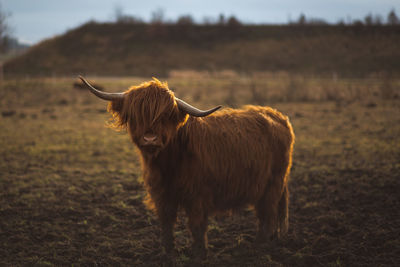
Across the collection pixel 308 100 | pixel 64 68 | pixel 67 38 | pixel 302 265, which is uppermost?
pixel 67 38

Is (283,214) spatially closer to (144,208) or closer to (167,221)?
(167,221)

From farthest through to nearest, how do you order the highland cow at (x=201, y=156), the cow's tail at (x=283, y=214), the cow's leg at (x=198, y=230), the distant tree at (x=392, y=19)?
the distant tree at (x=392, y=19), the cow's tail at (x=283, y=214), the cow's leg at (x=198, y=230), the highland cow at (x=201, y=156)

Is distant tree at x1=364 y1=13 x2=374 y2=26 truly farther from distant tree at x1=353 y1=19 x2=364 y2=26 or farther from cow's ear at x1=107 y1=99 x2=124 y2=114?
cow's ear at x1=107 y1=99 x2=124 y2=114

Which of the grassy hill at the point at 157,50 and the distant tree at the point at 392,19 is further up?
the grassy hill at the point at 157,50

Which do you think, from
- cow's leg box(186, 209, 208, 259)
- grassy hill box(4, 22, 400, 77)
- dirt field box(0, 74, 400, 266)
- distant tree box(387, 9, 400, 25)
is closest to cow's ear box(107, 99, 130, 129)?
cow's leg box(186, 209, 208, 259)

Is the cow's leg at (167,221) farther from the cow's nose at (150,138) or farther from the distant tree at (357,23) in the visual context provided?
the distant tree at (357,23)

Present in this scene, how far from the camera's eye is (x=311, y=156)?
7.22 meters

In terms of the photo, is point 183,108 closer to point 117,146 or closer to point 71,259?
point 71,259

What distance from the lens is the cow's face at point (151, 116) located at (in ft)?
9.21

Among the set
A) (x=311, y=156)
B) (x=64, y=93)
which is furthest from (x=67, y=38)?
(x=311, y=156)

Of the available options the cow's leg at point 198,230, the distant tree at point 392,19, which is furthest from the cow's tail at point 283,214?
the distant tree at point 392,19

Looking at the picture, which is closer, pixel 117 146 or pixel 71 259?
pixel 71 259

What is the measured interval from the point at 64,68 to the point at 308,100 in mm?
37877

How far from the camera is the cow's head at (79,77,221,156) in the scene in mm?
2811
